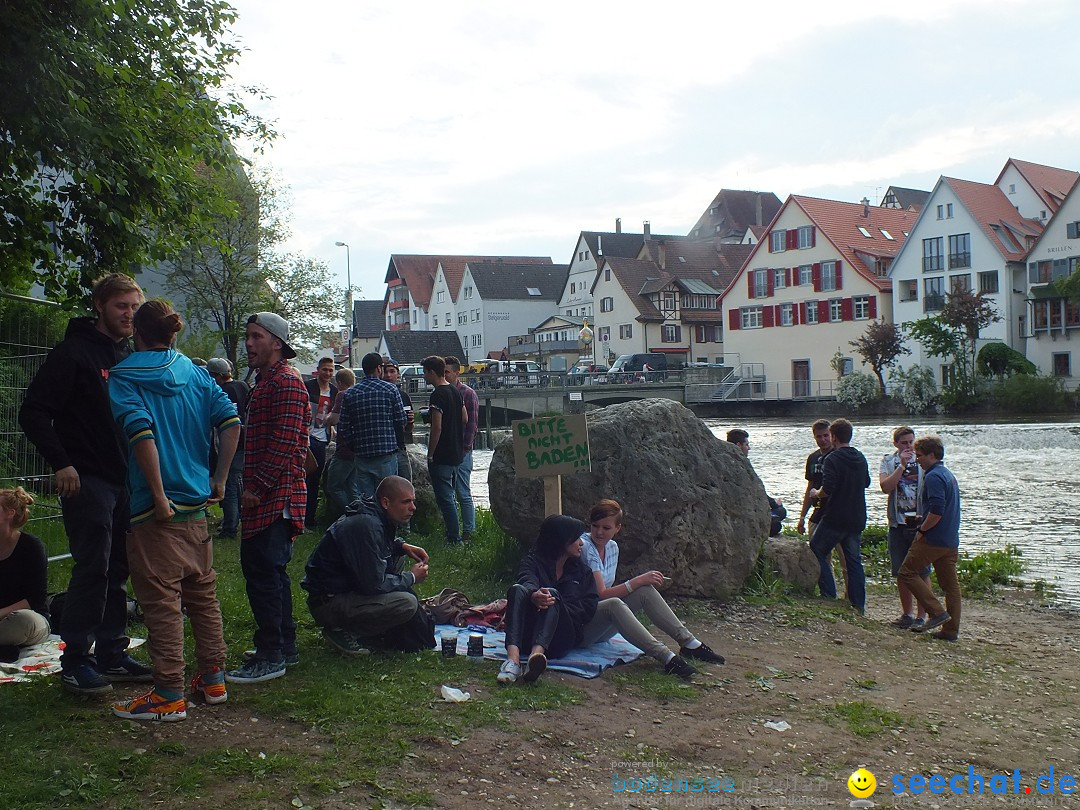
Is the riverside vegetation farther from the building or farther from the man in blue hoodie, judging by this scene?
the building

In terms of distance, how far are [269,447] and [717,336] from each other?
3247 inches

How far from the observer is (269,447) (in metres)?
5.71

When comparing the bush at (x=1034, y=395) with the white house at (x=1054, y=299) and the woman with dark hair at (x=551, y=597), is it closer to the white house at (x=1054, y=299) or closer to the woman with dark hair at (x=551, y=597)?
the white house at (x=1054, y=299)

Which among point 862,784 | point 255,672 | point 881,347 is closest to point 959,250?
point 881,347

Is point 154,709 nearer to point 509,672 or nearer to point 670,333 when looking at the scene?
point 509,672

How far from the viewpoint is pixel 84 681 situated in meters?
5.33

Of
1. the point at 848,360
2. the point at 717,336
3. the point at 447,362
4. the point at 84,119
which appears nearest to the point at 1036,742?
the point at 447,362

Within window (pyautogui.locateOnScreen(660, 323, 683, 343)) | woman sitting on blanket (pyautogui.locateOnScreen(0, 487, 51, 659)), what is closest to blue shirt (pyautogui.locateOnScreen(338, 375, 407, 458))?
woman sitting on blanket (pyautogui.locateOnScreen(0, 487, 51, 659))

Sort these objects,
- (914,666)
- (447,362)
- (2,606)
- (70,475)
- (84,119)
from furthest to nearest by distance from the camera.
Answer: (447,362), (84,119), (914,666), (2,606), (70,475)

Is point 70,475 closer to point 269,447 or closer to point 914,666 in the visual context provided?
point 269,447

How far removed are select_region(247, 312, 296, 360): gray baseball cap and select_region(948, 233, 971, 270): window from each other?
64.9m

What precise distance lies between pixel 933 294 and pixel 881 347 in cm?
585

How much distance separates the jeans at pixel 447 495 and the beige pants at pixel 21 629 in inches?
192

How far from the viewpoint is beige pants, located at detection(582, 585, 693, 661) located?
6379 mm
